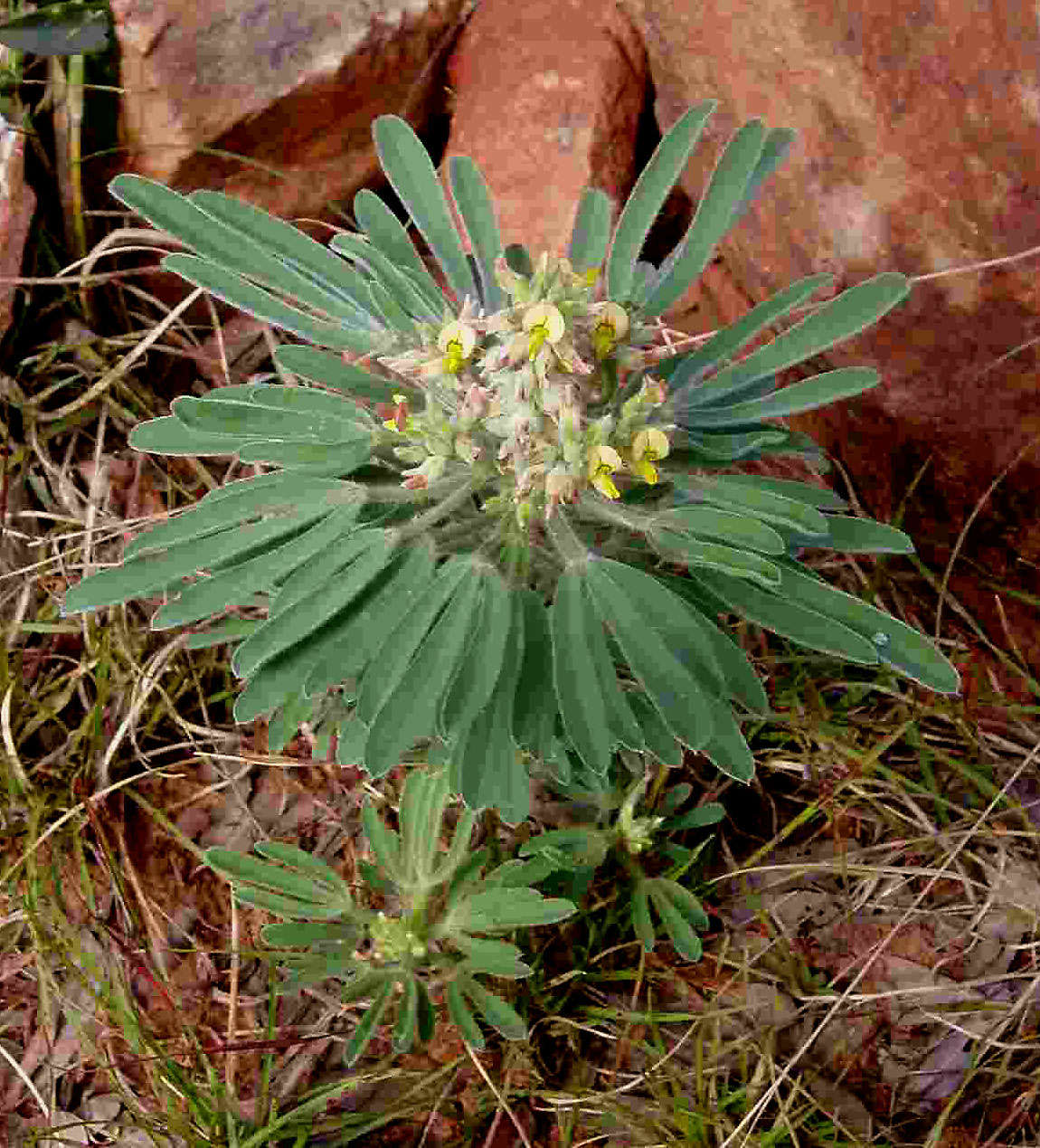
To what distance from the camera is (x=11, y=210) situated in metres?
3.17

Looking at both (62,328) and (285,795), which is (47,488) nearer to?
(62,328)

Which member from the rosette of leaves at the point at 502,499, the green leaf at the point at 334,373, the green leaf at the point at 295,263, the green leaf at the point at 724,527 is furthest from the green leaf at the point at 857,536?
the green leaf at the point at 295,263

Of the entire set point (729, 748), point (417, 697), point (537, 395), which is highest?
point (537, 395)

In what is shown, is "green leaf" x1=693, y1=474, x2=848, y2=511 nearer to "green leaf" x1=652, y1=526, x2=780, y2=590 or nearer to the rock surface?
"green leaf" x1=652, y1=526, x2=780, y2=590

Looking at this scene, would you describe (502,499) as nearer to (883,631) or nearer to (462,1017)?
(883,631)

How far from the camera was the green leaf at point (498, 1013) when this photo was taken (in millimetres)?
2314

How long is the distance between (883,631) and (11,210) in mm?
2354

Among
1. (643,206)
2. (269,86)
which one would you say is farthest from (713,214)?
(269,86)

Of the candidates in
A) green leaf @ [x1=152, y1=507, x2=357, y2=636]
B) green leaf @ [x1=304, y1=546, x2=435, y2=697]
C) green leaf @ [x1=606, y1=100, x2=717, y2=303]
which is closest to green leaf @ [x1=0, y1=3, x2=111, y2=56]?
green leaf @ [x1=606, y1=100, x2=717, y2=303]

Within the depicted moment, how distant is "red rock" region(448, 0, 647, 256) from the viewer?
3365mm

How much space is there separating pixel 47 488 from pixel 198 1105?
5.03 ft

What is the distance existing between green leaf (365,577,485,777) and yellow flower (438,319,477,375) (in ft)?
1.16

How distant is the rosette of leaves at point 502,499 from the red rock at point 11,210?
4.36 ft

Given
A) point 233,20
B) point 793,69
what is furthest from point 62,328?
point 793,69
